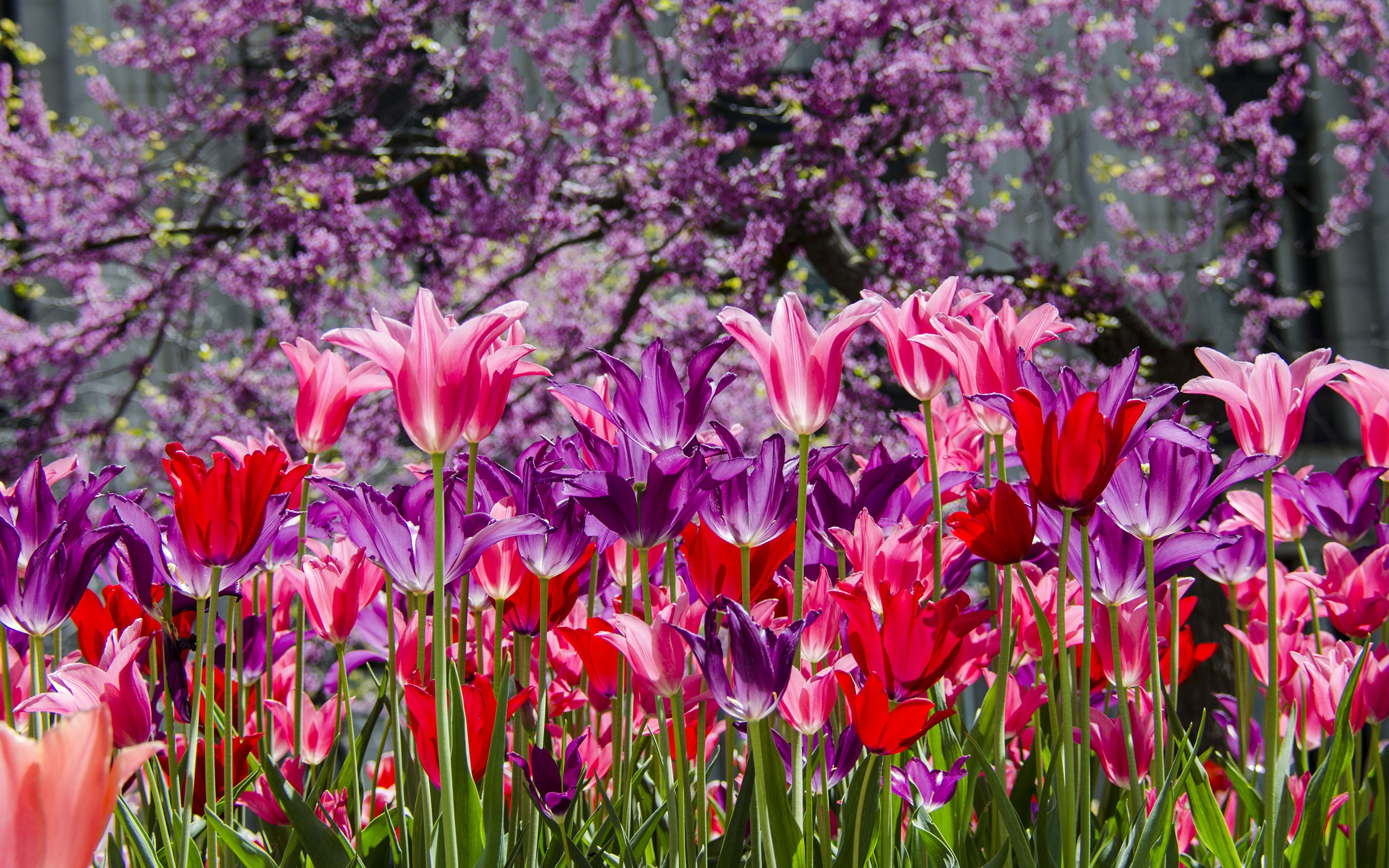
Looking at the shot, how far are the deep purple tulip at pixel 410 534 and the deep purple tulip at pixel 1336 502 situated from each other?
1.01 metres

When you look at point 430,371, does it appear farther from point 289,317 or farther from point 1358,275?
point 1358,275

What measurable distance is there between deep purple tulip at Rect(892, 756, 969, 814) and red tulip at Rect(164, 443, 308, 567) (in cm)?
69

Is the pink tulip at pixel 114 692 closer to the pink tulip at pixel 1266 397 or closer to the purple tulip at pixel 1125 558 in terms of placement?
the purple tulip at pixel 1125 558

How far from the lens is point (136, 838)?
3.10 feet

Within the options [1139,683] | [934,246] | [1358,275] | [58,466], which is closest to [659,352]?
[1139,683]

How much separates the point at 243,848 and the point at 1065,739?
0.78 metres

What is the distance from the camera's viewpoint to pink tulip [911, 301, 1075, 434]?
1.05 metres

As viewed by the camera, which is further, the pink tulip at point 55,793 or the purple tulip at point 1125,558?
the purple tulip at point 1125,558

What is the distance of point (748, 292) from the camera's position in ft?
16.5

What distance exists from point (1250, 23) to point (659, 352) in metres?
7.71

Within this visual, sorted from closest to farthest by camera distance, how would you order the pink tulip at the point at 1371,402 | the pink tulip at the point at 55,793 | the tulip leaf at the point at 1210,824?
the pink tulip at the point at 55,793, the tulip leaf at the point at 1210,824, the pink tulip at the point at 1371,402

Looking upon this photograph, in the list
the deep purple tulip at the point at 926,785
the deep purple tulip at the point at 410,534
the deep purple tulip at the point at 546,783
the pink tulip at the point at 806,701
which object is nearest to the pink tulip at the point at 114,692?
the deep purple tulip at the point at 410,534

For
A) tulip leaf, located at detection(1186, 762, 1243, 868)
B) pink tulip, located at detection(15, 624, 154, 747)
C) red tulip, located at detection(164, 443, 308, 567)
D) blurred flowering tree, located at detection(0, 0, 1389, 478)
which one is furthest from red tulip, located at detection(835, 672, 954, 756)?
blurred flowering tree, located at detection(0, 0, 1389, 478)

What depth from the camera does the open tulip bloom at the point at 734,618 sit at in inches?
35.7
